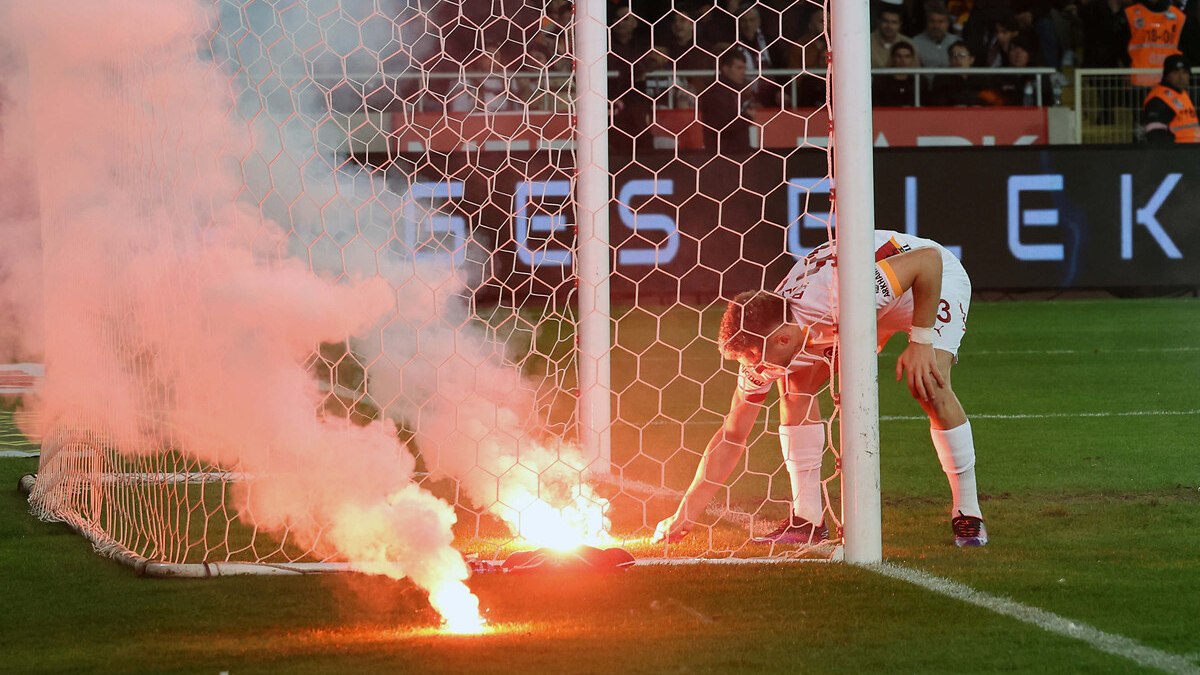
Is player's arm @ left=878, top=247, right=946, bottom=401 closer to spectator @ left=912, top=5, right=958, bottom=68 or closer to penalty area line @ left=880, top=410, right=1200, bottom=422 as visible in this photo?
penalty area line @ left=880, top=410, right=1200, bottom=422

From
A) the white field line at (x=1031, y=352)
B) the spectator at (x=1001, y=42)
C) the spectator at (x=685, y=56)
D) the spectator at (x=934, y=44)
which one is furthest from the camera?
the spectator at (x=1001, y=42)

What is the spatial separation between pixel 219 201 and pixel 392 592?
66.5 inches

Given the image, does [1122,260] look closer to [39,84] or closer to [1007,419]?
[1007,419]

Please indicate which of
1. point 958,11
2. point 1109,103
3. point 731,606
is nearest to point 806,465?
point 731,606

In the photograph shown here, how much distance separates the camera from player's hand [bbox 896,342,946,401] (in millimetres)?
4629

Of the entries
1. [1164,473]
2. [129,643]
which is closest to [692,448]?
[1164,473]

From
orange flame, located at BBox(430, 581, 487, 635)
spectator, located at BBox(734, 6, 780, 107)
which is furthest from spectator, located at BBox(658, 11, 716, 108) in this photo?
orange flame, located at BBox(430, 581, 487, 635)

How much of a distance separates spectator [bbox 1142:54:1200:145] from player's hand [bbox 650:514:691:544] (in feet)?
37.7

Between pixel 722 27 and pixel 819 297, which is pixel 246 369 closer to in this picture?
pixel 819 297

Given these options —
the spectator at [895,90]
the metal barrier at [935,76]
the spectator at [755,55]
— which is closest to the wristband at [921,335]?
the spectator at [755,55]

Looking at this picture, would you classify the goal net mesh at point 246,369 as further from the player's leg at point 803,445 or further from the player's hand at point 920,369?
the player's hand at point 920,369

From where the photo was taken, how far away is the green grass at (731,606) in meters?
3.41

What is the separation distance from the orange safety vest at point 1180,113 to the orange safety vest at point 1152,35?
681mm

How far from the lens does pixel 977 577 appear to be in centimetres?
423
